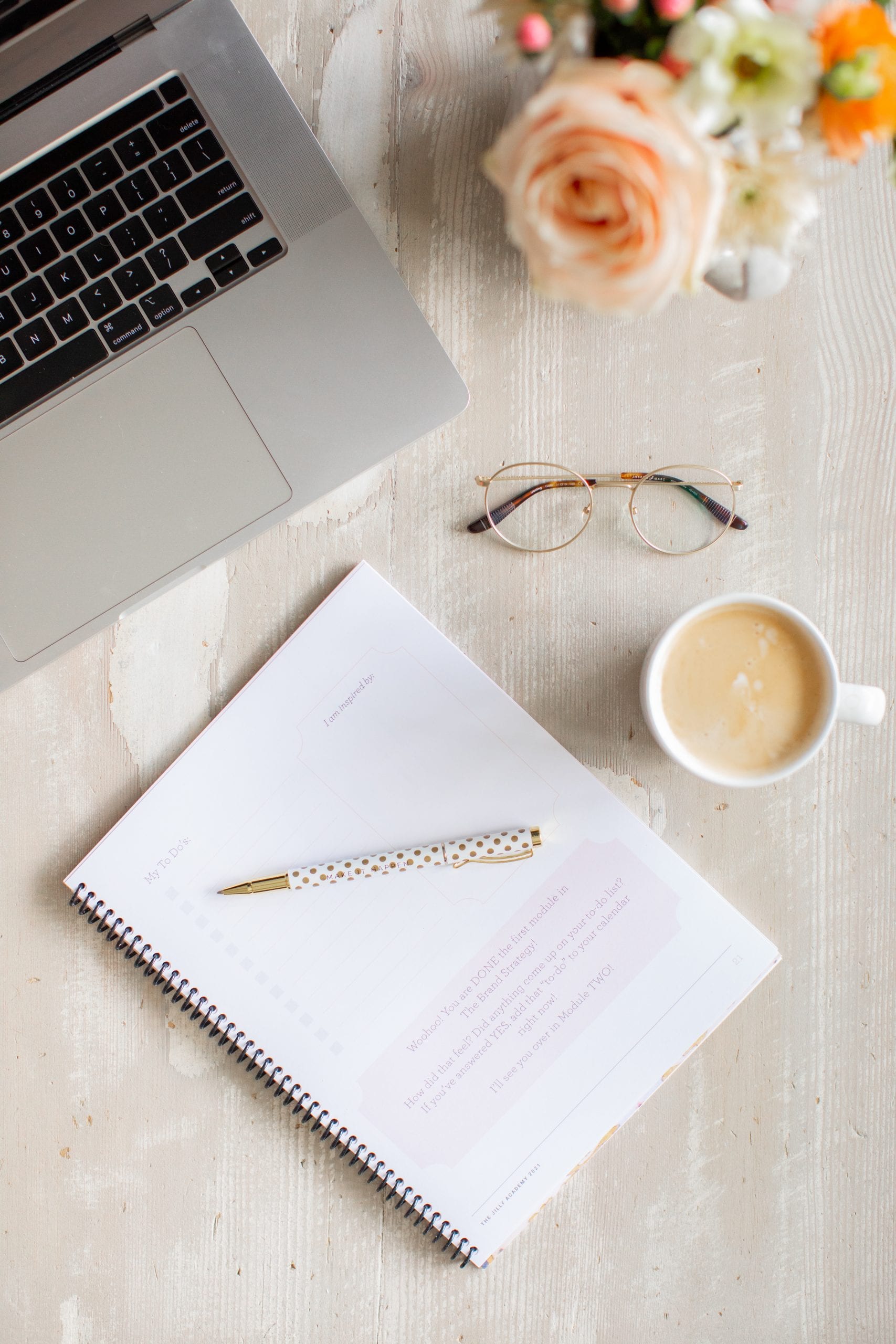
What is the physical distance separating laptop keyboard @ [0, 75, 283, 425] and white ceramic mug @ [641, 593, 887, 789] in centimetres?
39

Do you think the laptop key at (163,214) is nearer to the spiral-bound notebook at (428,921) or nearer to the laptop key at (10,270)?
the laptop key at (10,270)

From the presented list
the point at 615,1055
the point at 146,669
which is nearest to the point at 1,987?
the point at 146,669

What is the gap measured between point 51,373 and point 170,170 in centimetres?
16

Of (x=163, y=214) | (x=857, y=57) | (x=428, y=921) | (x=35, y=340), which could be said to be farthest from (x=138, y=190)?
(x=428, y=921)

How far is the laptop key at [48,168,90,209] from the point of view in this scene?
2.00ft

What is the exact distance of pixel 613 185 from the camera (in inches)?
14.2

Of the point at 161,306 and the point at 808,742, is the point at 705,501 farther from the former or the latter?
the point at 161,306

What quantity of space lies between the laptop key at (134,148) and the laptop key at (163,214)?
0.03 meters

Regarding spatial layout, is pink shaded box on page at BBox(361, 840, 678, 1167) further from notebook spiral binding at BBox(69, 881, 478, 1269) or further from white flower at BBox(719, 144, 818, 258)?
white flower at BBox(719, 144, 818, 258)

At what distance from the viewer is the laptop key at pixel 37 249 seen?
2.02 feet

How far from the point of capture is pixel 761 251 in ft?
1.64

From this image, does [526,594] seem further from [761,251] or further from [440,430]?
[761,251]

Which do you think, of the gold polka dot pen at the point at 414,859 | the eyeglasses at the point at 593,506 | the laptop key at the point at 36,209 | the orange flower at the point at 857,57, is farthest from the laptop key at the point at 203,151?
the gold polka dot pen at the point at 414,859

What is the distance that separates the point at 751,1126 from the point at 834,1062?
3.3 inches
